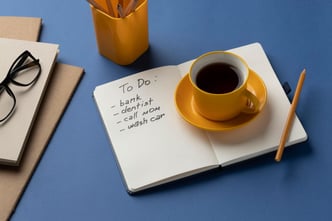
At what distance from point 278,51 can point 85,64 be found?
1.01ft

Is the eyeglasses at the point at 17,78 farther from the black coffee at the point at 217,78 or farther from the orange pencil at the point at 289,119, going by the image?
the orange pencil at the point at 289,119

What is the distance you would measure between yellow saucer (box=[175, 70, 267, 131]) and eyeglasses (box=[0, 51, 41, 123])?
221mm

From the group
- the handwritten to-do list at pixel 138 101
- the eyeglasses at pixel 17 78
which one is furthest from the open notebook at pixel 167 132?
the eyeglasses at pixel 17 78

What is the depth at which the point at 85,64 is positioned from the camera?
0.81m

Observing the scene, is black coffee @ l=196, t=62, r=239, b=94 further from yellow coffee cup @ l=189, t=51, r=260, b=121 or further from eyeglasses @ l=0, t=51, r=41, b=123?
eyeglasses @ l=0, t=51, r=41, b=123

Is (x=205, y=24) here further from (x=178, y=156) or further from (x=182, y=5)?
(x=178, y=156)

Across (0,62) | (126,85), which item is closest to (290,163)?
(126,85)

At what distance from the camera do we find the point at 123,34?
74 cm

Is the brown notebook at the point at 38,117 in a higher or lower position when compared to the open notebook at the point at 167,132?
higher

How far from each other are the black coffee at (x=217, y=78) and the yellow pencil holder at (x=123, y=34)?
0.41 feet

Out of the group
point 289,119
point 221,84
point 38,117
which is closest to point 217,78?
point 221,84

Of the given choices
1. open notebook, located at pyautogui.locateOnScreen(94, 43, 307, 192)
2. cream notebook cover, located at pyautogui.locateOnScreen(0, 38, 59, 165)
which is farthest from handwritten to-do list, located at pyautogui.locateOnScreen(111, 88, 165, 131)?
cream notebook cover, located at pyautogui.locateOnScreen(0, 38, 59, 165)

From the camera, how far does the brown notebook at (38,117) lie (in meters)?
0.68

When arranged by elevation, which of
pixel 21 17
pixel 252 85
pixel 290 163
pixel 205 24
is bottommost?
pixel 290 163
